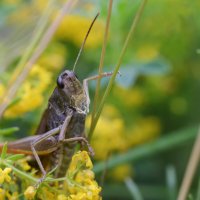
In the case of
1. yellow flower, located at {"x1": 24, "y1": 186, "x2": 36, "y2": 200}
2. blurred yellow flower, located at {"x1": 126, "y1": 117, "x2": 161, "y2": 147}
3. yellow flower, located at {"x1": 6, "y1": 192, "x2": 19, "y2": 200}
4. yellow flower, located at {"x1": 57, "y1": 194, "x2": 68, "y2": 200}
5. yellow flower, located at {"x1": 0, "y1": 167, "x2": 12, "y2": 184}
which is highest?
yellow flower, located at {"x1": 0, "y1": 167, "x2": 12, "y2": 184}

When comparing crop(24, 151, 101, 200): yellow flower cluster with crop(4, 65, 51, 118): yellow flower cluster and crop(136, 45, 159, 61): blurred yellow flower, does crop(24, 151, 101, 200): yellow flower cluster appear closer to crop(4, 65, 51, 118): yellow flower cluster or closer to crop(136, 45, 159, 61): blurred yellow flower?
crop(4, 65, 51, 118): yellow flower cluster

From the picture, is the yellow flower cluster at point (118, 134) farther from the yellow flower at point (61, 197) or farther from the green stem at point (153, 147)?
the yellow flower at point (61, 197)

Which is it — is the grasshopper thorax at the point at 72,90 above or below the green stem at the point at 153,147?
above

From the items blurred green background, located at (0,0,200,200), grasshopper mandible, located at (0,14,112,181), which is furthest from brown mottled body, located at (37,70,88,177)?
blurred green background, located at (0,0,200,200)

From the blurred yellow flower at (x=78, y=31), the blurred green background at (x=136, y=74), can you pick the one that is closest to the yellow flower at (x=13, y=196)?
the blurred green background at (x=136, y=74)

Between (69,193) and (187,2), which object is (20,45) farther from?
(69,193)

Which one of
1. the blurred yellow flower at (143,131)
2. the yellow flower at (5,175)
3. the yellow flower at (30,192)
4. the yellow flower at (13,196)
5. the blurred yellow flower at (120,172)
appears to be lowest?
the blurred yellow flower at (120,172)

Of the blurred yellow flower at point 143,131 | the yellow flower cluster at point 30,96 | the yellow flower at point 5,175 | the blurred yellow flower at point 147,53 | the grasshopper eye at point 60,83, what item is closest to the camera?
the yellow flower at point 5,175
